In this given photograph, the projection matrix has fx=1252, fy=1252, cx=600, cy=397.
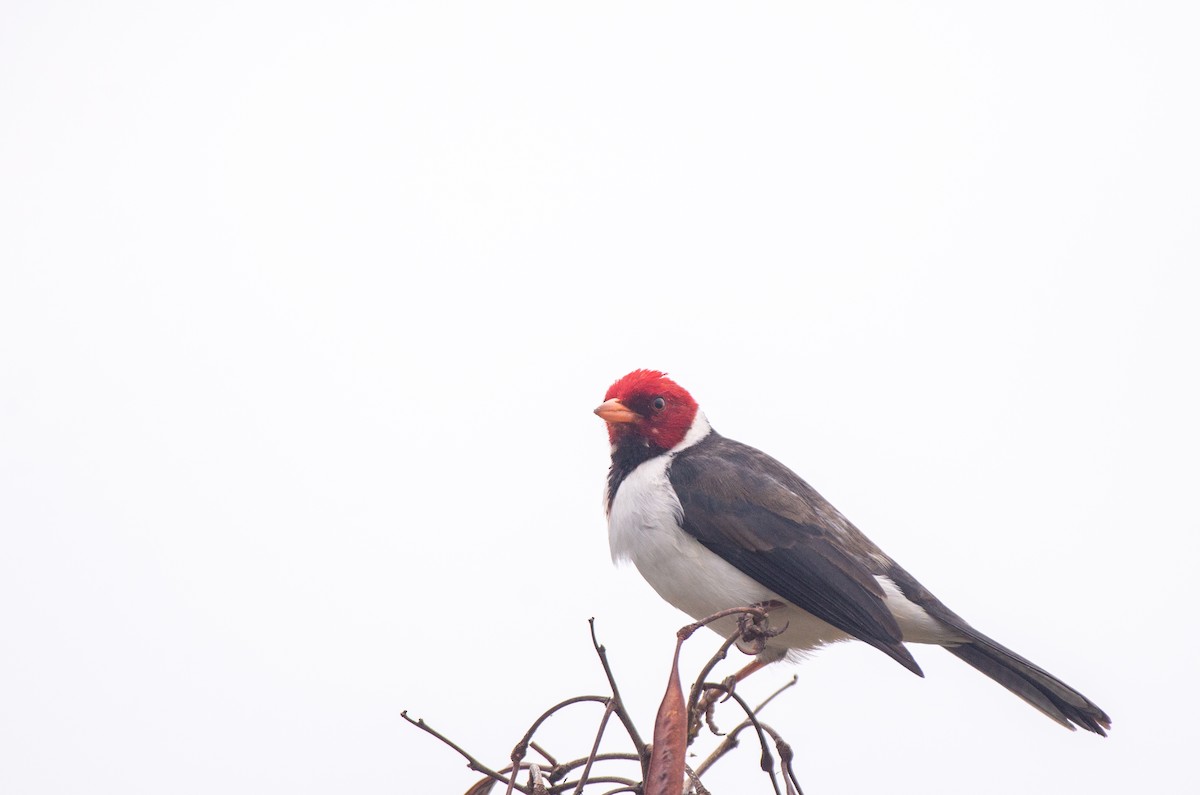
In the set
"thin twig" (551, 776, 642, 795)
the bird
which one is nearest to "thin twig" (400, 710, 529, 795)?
"thin twig" (551, 776, 642, 795)

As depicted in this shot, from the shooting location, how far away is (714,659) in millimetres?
3258

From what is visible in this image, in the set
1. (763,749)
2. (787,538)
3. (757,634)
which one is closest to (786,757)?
(763,749)

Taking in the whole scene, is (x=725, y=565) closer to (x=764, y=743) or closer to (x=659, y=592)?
(x=659, y=592)

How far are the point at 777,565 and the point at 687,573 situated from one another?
40cm

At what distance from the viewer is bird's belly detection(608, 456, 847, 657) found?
5.57 metres

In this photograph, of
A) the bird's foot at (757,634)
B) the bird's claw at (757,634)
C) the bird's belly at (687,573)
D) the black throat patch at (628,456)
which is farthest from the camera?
the black throat patch at (628,456)

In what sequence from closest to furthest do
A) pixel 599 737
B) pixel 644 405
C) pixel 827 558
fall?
pixel 599 737
pixel 827 558
pixel 644 405

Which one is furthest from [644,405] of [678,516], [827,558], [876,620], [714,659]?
[714,659]

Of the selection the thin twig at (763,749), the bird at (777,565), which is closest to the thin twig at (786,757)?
the thin twig at (763,749)

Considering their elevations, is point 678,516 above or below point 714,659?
above

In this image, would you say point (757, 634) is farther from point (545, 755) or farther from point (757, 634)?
point (545, 755)

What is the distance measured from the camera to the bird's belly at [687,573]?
557 cm

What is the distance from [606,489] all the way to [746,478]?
79cm

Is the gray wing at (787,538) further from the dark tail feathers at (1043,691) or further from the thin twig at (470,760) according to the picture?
the thin twig at (470,760)
